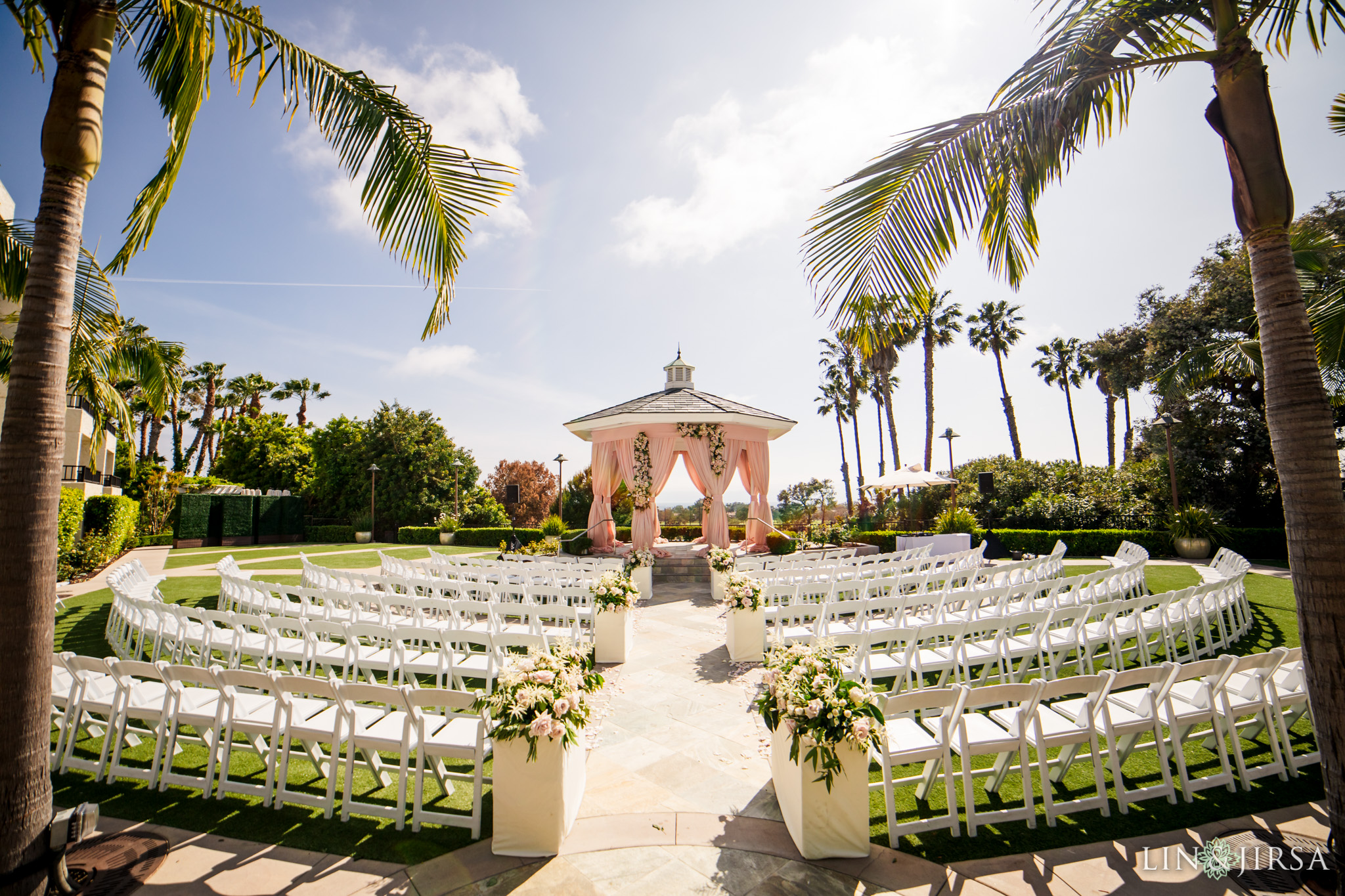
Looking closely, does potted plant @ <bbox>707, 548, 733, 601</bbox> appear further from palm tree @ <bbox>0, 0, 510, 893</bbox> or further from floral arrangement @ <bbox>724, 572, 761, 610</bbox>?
palm tree @ <bbox>0, 0, 510, 893</bbox>

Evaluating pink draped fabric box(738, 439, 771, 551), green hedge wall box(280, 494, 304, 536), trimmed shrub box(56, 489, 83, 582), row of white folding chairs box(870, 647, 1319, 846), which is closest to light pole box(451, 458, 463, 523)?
green hedge wall box(280, 494, 304, 536)

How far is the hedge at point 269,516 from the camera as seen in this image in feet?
79.4

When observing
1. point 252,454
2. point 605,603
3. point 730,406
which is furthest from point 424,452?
point 605,603

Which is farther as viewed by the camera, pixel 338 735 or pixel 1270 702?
pixel 1270 702

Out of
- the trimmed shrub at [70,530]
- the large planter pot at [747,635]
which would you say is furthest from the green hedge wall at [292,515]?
the large planter pot at [747,635]

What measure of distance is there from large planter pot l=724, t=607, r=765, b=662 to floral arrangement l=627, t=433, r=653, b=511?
8.10 metres

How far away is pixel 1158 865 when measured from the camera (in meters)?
2.83

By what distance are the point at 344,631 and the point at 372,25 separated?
5101mm

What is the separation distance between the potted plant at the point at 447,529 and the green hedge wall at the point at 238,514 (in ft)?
25.1

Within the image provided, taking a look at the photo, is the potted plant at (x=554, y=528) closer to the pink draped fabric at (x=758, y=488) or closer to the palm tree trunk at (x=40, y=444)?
the pink draped fabric at (x=758, y=488)

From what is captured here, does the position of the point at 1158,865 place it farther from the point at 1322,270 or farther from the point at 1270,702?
the point at 1322,270

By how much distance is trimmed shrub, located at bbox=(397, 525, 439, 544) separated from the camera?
25.0 m

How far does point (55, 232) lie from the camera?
8.43ft

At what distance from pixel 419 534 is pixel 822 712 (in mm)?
25502
